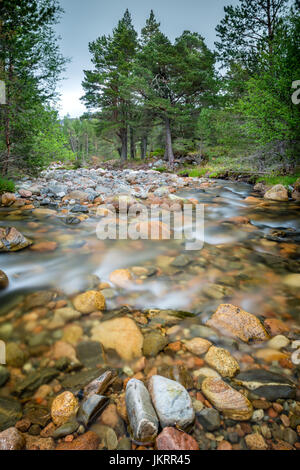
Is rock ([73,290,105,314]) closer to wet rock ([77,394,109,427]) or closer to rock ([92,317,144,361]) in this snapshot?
rock ([92,317,144,361])

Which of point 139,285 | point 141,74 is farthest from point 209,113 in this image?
point 139,285

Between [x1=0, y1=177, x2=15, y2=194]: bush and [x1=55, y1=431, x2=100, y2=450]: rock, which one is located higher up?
[x1=0, y1=177, x2=15, y2=194]: bush

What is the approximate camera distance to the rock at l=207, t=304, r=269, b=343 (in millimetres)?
1990

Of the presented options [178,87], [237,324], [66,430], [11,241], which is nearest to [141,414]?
[66,430]

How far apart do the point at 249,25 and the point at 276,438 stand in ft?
58.7

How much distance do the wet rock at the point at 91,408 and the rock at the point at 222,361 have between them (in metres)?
0.84

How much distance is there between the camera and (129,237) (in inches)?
189

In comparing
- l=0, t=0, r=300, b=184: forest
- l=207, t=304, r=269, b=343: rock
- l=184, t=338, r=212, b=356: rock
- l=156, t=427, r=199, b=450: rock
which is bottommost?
l=156, t=427, r=199, b=450: rock

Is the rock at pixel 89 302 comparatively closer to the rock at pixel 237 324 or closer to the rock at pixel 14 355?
the rock at pixel 14 355

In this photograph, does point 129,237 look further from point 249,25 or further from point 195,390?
point 249,25

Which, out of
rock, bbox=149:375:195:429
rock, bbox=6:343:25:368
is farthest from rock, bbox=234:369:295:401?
rock, bbox=6:343:25:368

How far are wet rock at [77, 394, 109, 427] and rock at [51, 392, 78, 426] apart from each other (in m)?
0.05

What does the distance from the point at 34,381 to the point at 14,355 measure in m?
0.35

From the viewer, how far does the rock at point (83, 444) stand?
1.23m
